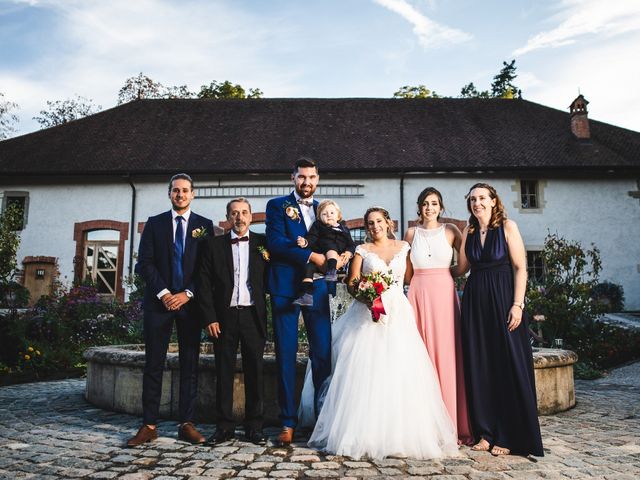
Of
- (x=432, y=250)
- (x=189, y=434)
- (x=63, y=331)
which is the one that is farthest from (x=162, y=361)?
(x=63, y=331)

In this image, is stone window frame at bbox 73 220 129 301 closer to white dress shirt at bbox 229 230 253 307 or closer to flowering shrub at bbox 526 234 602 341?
flowering shrub at bbox 526 234 602 341

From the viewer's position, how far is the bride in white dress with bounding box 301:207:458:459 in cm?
368

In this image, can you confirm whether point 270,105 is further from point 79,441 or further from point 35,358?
point 79,441

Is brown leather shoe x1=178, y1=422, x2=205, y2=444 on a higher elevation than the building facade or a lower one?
lower

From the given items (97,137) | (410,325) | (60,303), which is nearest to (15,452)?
(410,325)

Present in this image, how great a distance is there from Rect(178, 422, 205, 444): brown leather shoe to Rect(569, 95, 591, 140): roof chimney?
18.6m

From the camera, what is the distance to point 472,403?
4047 millimetres

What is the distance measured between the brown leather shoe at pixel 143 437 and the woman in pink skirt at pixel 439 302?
246 centimetres

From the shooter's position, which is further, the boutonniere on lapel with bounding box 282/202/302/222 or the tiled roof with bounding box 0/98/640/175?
the tiled roof with bounding box 0/98/640/175

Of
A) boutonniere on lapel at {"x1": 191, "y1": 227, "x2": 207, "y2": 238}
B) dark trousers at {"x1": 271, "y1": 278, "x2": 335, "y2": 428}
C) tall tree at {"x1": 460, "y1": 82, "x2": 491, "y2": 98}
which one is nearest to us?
dark trousers at {"x1": 271, "y1": 278, "x2": 335, "y2": 428}

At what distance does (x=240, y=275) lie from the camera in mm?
4176

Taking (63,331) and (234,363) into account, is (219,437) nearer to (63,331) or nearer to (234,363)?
(234,363)

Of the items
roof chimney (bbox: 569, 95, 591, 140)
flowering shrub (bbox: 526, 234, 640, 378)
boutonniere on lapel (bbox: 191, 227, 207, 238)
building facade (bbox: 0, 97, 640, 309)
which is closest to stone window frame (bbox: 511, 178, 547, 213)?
building facade (bbox: 0, 97, 640, 309)

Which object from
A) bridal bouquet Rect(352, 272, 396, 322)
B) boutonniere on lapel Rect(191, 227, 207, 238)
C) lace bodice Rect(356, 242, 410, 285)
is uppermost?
boutonniere on lapel Rect(191, 227, 207, 238)
